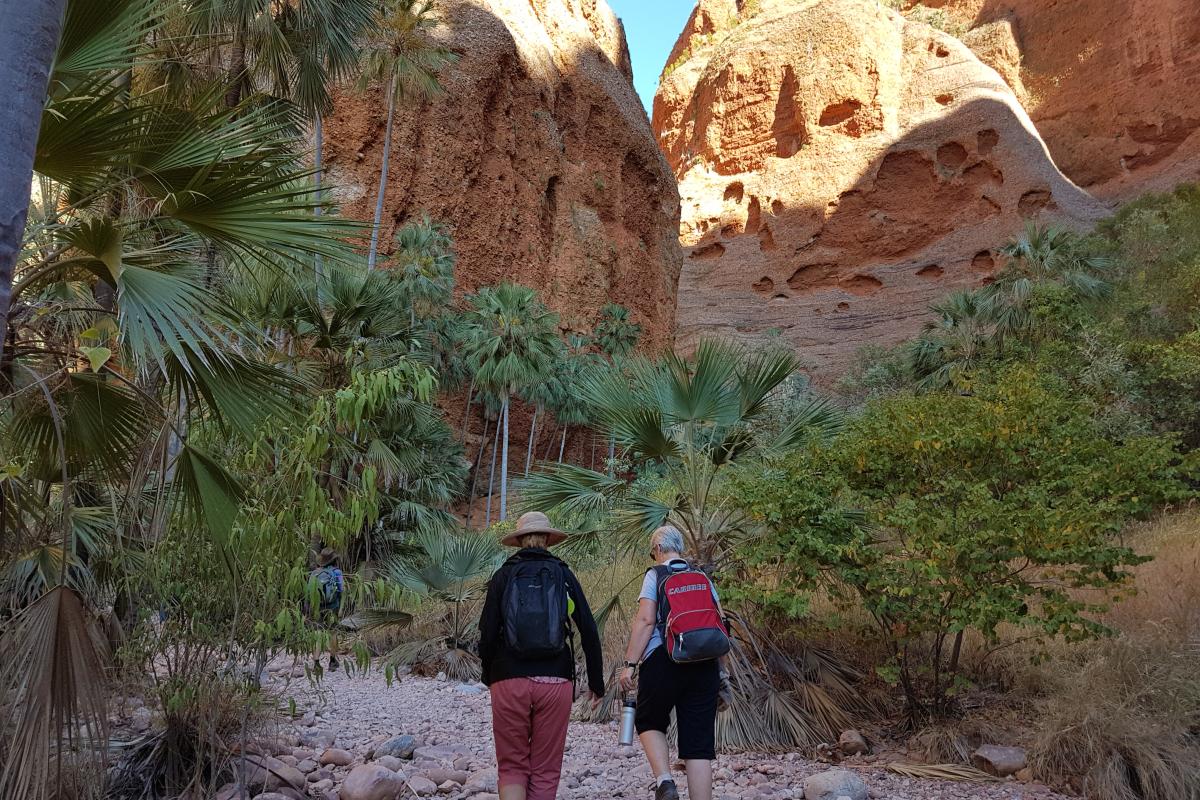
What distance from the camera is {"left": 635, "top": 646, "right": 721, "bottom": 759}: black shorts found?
3.99 m

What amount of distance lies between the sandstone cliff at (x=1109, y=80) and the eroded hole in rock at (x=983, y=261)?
24.9ft

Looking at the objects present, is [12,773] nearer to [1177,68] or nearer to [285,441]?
[285,441]

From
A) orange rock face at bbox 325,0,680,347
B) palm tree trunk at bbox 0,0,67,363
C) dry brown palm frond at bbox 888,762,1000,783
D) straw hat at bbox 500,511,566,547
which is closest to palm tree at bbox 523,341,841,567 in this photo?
dry brown palm frond at bbox 888,762,1000,783

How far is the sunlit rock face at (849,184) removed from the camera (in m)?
40.1

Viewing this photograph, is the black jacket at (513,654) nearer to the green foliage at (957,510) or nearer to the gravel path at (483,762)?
the gravel path at (483,762)

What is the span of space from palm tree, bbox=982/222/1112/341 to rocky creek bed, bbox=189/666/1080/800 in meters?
16.9

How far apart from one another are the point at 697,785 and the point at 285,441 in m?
2.82

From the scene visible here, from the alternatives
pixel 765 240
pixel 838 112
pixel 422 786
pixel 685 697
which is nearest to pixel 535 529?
pixel 685 697

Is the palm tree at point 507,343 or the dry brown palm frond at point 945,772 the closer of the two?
the dry brown palm frond at point 945,772

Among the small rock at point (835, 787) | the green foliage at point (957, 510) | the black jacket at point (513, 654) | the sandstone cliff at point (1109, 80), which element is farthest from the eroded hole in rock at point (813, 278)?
the black jacket at point (513, 654)

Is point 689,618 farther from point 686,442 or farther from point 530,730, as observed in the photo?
point 686,442

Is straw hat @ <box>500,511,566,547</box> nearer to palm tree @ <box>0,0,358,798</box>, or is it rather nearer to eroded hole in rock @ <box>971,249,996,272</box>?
palm tree @ <box>0,0,358,798</box>

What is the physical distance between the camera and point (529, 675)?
3.57m

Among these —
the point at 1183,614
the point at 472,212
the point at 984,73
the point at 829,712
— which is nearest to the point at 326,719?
the point at 829,712
